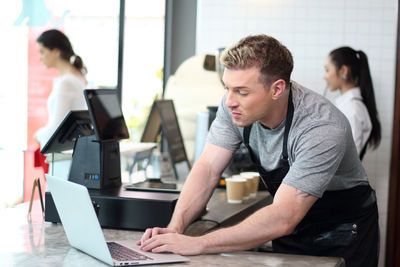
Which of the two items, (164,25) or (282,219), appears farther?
(164,25)

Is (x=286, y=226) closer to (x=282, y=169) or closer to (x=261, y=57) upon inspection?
(x=282, y=169)

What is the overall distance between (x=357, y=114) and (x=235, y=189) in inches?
59.4

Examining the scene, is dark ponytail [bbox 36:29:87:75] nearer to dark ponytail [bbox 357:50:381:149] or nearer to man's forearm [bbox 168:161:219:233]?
dark ponytail [bbox 357:50:381:149]

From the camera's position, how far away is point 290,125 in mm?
1998

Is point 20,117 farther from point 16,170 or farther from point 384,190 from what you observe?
→ point 384,190

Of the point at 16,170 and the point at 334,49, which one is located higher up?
the point at 334,49

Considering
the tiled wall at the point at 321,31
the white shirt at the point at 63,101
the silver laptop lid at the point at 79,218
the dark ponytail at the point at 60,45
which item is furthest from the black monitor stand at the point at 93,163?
the tiled wall at the point at 321,31

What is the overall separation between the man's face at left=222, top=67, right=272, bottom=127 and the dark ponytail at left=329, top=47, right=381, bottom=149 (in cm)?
216

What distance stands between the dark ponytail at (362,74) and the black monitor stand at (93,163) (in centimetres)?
213

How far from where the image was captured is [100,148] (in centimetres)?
225

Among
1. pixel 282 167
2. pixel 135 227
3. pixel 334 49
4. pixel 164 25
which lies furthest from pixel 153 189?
pixel 164 25

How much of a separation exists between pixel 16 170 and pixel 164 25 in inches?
86.9

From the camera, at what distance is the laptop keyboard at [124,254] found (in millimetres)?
1689

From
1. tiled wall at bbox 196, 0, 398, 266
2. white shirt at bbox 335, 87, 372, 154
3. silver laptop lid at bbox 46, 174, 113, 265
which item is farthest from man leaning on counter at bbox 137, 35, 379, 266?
tiled wall at bbox 196, 0, 398, 266
